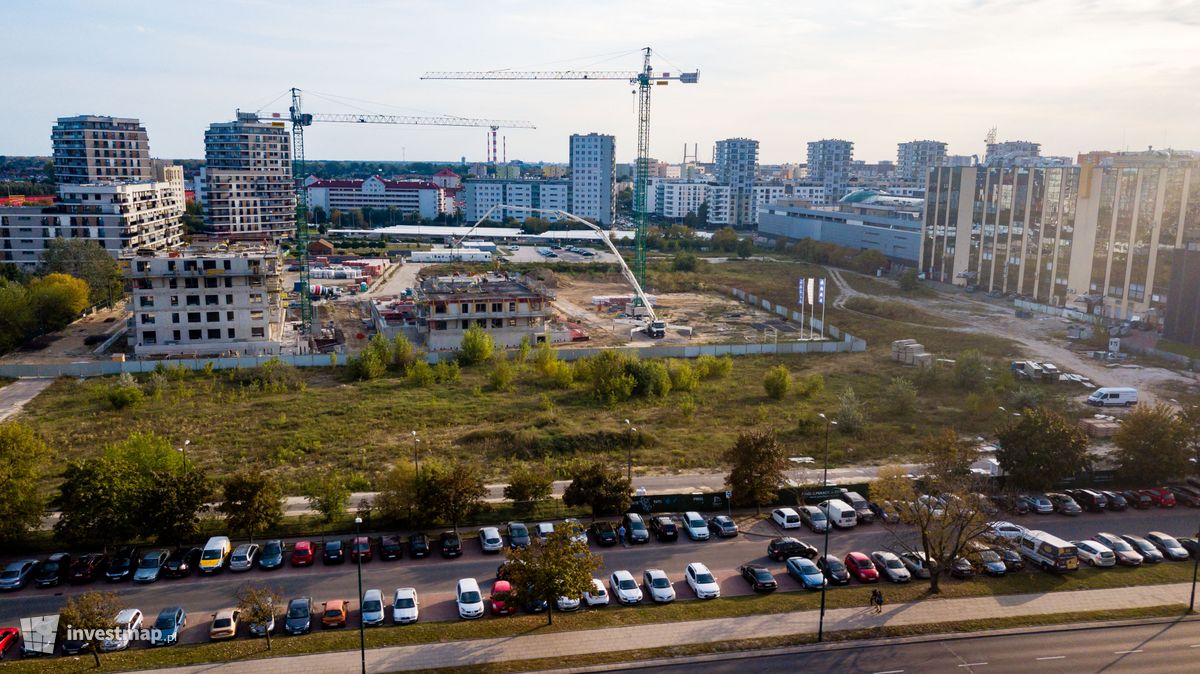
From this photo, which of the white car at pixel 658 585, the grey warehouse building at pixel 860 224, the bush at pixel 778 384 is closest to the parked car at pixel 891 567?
the white car at pixel 658 585

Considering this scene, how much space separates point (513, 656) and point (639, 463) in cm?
1336

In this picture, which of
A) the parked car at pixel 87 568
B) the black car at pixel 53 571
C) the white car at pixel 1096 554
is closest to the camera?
the black car at pixel 53 571

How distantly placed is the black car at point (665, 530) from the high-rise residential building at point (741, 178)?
10965 centimetres

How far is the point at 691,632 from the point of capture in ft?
57.5

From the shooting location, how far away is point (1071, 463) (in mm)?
25594

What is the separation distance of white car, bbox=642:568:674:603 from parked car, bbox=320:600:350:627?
6.58 metres

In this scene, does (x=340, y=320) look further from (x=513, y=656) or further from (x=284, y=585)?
(x=513, y=656)

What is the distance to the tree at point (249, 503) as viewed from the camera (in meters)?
21.7

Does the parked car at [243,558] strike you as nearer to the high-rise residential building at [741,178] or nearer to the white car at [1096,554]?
the white car at [1096,554]

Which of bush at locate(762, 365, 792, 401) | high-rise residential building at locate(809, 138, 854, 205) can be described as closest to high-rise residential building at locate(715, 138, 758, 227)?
high-rise residential building at locate(809, 138, 854, 205)

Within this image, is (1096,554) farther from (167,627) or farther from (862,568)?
(167,627)

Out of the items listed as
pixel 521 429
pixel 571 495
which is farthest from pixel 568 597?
pixel 521 429

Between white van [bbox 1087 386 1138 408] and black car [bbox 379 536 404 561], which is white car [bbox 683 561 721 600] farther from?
white van [bbox 1087 386 1138 408]

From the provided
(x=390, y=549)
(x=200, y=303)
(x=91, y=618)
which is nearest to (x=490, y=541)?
(x=390, y=549)
